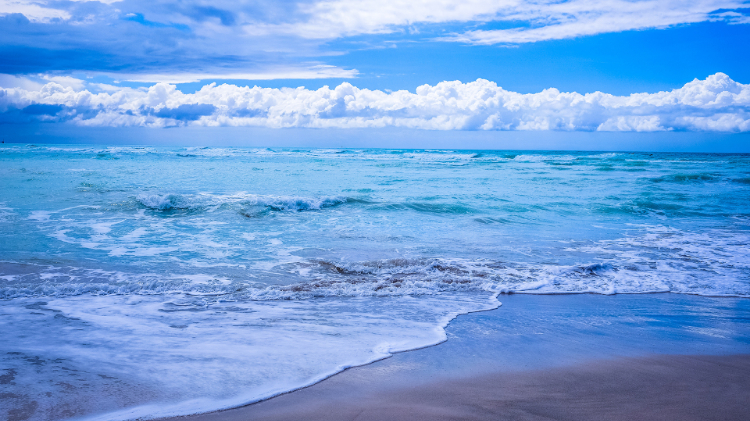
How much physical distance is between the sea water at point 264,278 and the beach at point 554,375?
30 centimetres

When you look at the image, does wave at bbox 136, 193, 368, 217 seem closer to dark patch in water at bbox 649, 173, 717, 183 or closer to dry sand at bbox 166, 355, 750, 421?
dry sand at bbox 166, 355, 750, 421

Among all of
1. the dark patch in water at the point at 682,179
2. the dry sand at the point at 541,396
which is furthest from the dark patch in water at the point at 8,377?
the dark patch in water at the point at 682,179

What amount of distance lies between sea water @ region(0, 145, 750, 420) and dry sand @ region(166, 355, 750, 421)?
0.88 feet

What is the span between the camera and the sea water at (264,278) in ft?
11.3

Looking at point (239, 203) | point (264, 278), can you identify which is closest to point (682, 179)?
point (239, 203)

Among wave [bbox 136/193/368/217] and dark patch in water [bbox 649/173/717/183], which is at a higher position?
dark patch in water [bbox 649/173/717/183]

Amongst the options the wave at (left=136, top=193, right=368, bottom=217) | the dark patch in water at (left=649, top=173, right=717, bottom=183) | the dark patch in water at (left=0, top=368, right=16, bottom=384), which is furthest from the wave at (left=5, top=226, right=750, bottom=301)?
the dark patch in water at (left=649, top=173, right=717, bottom=183)

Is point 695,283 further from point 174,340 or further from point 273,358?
point 174,340

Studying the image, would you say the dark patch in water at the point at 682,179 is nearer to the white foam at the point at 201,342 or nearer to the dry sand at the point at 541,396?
the white foam at the point at 201,342

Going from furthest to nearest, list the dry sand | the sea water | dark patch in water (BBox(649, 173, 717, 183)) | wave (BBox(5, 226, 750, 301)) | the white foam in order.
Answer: dark patch in water (BBox(649, 173, 717, 183)) → wave (BBox(5, 226, 750, 301)) → the sea water → the white foam → the dry sand

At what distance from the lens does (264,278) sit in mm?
6473

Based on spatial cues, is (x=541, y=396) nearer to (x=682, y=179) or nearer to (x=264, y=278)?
(x=264, y=278)

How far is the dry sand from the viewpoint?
9.52 feet

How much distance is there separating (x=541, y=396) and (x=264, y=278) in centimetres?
439
